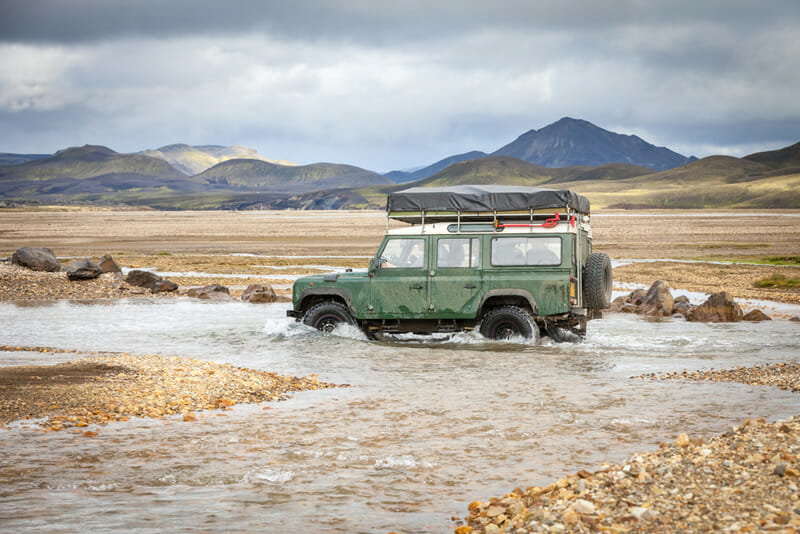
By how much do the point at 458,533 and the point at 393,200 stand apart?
9.68 meters

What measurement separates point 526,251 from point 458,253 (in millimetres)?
1307

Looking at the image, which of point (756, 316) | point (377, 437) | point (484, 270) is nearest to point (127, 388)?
point (377, 437)

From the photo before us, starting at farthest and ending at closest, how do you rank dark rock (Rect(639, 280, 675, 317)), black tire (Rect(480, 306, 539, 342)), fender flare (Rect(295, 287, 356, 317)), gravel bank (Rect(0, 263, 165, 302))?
gravel bank (Rect(0, 263, 165, 302))
dark rock (Rect(639, 280, 675, 317))
fender flare (Rect(295, 287, 356, 317))
black tire (Rect(480, 306, 539, 342))

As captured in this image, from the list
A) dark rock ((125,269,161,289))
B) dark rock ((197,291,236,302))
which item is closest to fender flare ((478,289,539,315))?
dark rock ((197,291,236,302))

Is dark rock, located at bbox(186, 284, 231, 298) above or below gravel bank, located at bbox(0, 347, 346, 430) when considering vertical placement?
above

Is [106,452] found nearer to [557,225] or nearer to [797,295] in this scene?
[557,225]

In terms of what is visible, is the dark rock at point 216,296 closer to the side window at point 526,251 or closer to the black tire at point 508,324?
the black tire at point 508,324

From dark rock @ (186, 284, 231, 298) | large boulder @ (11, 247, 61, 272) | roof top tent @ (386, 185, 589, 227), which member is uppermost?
roof top tent @ (386, 185, 589, 227)

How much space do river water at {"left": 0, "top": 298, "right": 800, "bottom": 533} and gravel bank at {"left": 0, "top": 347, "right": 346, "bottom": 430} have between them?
1.54 feet

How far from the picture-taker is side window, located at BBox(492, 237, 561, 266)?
13916 millimetres

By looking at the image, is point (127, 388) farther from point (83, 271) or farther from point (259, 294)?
point (83, 271)

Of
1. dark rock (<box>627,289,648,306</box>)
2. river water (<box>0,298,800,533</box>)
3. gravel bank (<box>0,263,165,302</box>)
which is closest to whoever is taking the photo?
river water (<box>0,298,800,533</box>)

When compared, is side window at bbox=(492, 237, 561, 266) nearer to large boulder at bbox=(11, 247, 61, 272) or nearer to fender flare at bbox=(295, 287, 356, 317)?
fender flare at bbox=(295, 287, 356, 317)

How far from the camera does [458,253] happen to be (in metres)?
14.4
